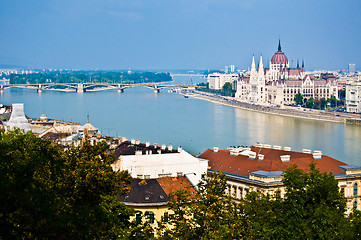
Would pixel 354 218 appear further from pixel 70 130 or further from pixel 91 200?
pixel 70 130

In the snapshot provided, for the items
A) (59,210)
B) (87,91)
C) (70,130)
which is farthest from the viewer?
(87,91)

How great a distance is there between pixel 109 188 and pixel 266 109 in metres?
29.2

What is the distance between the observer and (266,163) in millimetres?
8117

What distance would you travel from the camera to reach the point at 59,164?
161 inches

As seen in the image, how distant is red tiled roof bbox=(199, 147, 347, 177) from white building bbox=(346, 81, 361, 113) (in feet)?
76.5

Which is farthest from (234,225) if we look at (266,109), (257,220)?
(266,109)

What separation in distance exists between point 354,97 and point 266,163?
25576 mm

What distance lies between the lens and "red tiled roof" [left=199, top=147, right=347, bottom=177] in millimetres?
7973

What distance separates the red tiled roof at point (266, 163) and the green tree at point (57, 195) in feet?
11.1

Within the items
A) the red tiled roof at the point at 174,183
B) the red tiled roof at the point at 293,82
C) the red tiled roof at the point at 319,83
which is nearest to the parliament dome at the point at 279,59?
the red tiled roof at the point at 293,82

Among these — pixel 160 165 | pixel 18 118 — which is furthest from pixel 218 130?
pixel 160 165

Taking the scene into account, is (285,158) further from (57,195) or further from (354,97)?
(354,97)

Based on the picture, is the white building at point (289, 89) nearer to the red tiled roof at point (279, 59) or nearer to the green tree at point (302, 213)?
the red tiled roof at point (279, 59)

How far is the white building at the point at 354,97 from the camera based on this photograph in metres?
31.1
